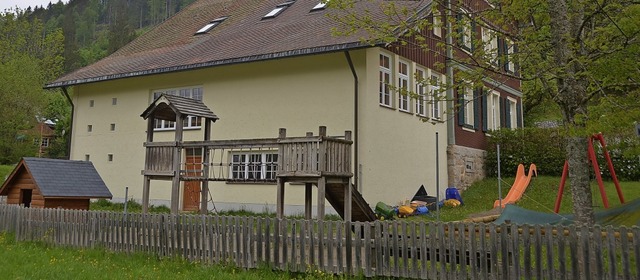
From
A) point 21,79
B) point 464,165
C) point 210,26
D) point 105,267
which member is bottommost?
point 105,267

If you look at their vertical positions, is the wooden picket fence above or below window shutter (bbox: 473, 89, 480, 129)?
below

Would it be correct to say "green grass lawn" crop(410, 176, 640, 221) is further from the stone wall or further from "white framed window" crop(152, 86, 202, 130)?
"white framed window" crop(152, 86, 202, 130)

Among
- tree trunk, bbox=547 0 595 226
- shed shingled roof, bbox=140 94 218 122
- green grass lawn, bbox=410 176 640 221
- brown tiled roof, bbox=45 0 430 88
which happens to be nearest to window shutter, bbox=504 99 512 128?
green grass lawn, bbox=410 176 640 221

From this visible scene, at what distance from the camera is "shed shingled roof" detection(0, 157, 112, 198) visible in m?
11.6

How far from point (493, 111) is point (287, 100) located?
10.6 m

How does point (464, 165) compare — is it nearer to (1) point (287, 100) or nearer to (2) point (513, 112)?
(2) point (513, 112)

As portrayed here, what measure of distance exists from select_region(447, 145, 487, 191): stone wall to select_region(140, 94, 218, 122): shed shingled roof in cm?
930

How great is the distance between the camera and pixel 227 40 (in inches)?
704

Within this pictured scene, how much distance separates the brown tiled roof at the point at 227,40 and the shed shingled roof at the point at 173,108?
327 cm

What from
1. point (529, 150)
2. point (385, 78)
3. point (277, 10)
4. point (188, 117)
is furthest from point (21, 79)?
point (529, 150)

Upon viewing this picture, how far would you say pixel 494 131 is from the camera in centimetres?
2062

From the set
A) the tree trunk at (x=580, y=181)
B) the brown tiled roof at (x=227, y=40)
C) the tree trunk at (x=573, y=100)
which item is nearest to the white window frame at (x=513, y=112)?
the brown tiled roof at (x=227, y=40)

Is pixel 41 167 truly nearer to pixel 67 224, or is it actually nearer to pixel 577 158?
pixel 67 224

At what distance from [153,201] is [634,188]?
1623 cm
